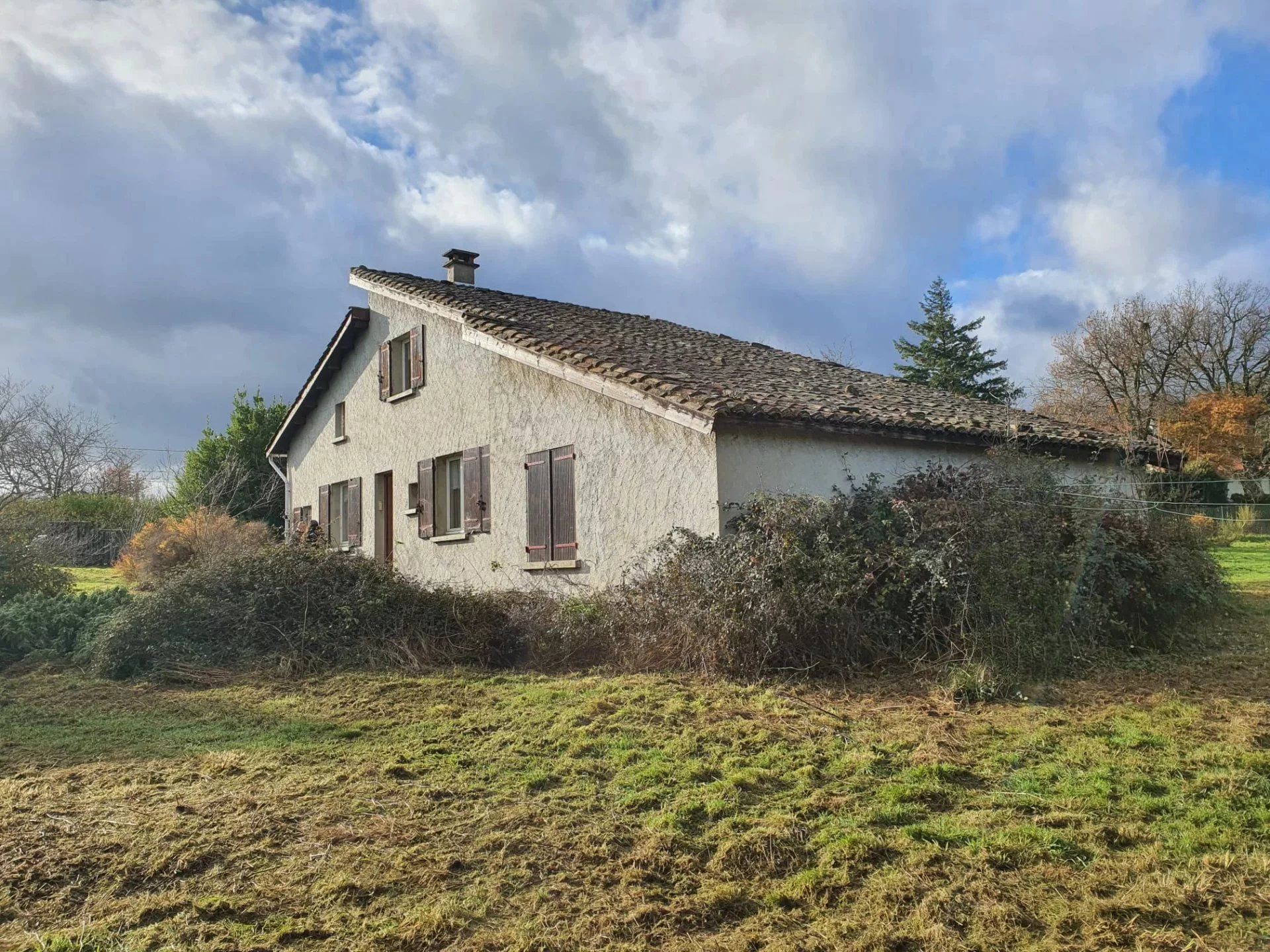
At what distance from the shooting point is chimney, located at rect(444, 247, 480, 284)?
16703 mm

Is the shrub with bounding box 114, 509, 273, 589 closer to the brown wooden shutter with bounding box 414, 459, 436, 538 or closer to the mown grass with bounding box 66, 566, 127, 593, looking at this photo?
the mown grass with bounding box 66, 566, 127, 593

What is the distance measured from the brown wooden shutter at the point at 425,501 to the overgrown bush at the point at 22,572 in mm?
5558

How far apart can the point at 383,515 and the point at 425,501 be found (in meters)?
2.04

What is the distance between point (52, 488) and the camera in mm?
26391

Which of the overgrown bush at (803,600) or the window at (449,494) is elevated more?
the window at (449,494)

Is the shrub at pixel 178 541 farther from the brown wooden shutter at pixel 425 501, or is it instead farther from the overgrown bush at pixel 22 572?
the brown wooden shutter at pixel 425 501

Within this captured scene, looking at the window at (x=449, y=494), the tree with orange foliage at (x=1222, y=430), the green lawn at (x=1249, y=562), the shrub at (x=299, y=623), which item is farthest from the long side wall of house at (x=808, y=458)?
the tree with orange foliage at (x=1222, y=430)

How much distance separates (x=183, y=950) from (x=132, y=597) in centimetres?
873

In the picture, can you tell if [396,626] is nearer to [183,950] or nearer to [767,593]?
[767,593]

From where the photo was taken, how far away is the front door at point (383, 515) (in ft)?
51.0

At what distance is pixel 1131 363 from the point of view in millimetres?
33969

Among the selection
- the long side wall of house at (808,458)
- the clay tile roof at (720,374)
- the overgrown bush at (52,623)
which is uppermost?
the clay tile roof at (720,374)

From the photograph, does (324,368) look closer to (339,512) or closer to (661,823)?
(339,512)

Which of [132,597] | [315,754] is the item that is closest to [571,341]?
[132,597]
